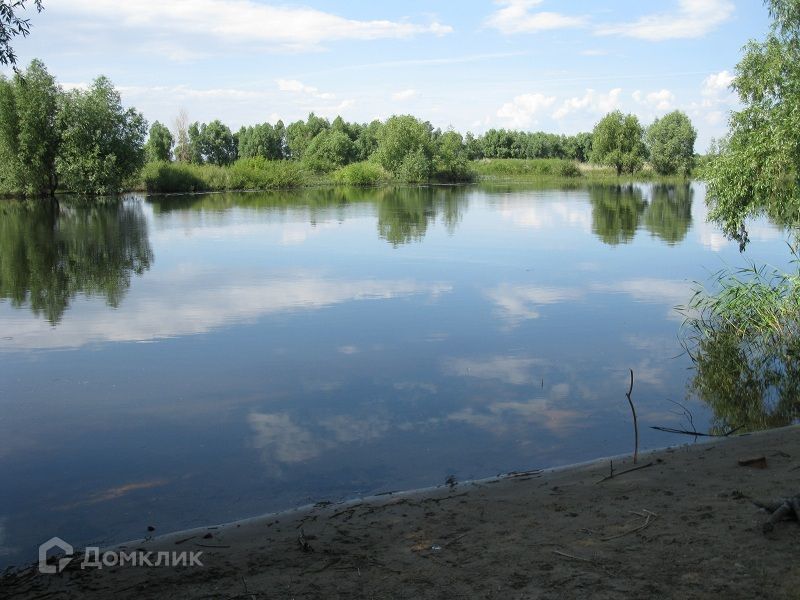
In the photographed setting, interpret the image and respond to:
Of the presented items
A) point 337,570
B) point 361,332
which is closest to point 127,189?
point 361,332

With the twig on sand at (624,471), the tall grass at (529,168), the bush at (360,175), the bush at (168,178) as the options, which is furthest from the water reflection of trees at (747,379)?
the tall grass at (529,168)

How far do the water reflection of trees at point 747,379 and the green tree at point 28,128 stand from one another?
51984 mm

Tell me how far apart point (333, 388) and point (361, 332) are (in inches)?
131

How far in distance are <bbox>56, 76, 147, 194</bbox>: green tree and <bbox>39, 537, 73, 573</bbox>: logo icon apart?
5201 cm

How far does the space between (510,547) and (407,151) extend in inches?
3375

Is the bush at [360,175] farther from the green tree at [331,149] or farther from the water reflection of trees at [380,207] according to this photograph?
the water reflection of trees at [380,207]

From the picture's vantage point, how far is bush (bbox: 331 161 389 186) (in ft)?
277

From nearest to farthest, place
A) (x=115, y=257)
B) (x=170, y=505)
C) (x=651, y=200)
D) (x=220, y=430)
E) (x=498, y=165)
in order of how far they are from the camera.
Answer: (x=170, y=505), (x=220, y=430), (x=115, y=257), (x=651, y=200), (x=498, y=165)

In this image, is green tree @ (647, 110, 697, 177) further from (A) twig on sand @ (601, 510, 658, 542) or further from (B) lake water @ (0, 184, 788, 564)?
(A) twig on sand @ (601, 510, 658, 542)

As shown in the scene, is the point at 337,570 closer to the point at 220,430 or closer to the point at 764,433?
the point at 220,430

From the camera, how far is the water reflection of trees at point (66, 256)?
17.8m

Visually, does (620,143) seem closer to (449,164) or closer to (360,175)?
(449,164)

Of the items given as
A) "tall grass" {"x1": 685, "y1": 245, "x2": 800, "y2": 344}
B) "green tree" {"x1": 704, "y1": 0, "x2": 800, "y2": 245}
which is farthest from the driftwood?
"green tree" {"x1": 704, "y1": 0, "x2": 800, "y2": 245}

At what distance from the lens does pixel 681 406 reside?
9.70 metres
